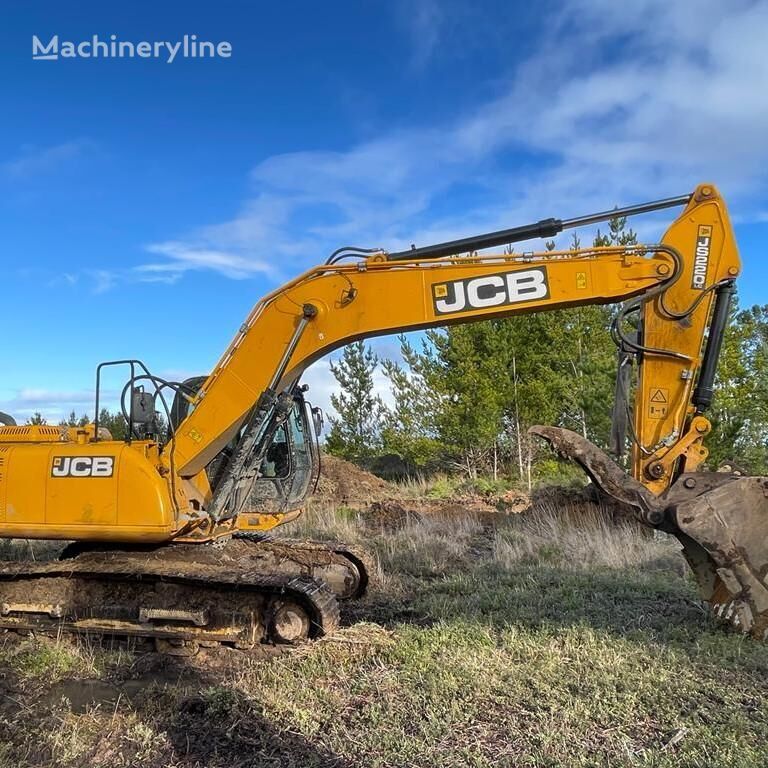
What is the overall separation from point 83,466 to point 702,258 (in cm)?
552

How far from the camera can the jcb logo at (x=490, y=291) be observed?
5.73 m

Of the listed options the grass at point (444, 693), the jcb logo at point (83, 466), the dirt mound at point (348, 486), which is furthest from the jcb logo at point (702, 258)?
the dirt mound at point (348, 486)

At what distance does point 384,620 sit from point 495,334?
15458mm

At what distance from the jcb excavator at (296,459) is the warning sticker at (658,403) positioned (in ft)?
0.03

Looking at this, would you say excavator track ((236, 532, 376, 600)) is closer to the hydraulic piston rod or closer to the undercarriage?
the undercarriage

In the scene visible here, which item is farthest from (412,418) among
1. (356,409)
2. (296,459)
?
(296,459)

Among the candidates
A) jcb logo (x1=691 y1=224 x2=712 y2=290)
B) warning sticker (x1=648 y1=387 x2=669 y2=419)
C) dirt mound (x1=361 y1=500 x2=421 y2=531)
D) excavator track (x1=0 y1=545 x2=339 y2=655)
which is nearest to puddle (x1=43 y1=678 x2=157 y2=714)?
excavator track (x1=0 y1=545 x2=339 y2=655)

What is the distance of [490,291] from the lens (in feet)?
19.1

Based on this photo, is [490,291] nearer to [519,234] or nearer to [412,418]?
[519,234]

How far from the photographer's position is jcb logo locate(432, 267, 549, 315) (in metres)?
5.73

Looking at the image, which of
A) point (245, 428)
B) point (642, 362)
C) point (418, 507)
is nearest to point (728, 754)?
point (642, 362)

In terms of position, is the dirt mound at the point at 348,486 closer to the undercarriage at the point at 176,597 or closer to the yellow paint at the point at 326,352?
the undercarriage at the point at 176,597

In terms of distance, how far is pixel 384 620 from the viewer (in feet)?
21.9

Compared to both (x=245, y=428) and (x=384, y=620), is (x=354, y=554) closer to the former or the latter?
(x=384, y=620)
